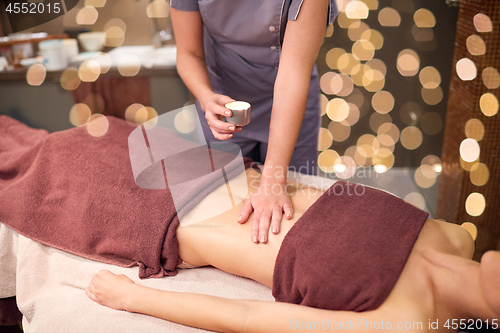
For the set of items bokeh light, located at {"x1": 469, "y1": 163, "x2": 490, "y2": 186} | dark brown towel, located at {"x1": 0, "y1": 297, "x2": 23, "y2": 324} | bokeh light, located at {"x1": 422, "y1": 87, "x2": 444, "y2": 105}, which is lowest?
dark brown towel, located at {"x1": 0, "y1": 297, "x2": 23, "y2": 324}

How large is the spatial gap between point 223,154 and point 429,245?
757mm

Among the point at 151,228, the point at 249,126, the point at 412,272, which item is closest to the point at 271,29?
the point at 249,126

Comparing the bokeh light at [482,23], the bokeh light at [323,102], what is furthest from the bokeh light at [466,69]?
the bokeh light at [323,102]

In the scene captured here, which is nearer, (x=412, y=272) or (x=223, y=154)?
(x=412, y=272)

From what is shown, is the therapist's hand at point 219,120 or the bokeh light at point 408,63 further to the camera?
the bokeh light at point 408,63

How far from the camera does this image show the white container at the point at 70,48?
7.47 ft

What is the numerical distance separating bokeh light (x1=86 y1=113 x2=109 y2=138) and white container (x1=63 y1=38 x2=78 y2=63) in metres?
0.92

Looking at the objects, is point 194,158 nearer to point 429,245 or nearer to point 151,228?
point 151,228

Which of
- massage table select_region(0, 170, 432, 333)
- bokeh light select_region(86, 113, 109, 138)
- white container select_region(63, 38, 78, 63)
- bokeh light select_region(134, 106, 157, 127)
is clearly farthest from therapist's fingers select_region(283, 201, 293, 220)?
white container select_region(63, 38, 78, 63)

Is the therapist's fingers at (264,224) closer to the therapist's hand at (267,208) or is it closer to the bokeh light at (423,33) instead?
the therapist's hand at (267,208)

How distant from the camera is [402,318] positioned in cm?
80

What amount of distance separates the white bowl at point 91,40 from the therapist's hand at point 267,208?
1.81 m

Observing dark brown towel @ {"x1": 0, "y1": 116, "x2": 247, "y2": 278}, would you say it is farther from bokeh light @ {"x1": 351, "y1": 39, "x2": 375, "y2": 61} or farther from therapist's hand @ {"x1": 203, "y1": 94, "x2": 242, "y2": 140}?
bokeh light @ {"x1": 351, "y1": 39, "x2": 375, "y2": 61}

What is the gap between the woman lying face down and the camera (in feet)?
2.71
